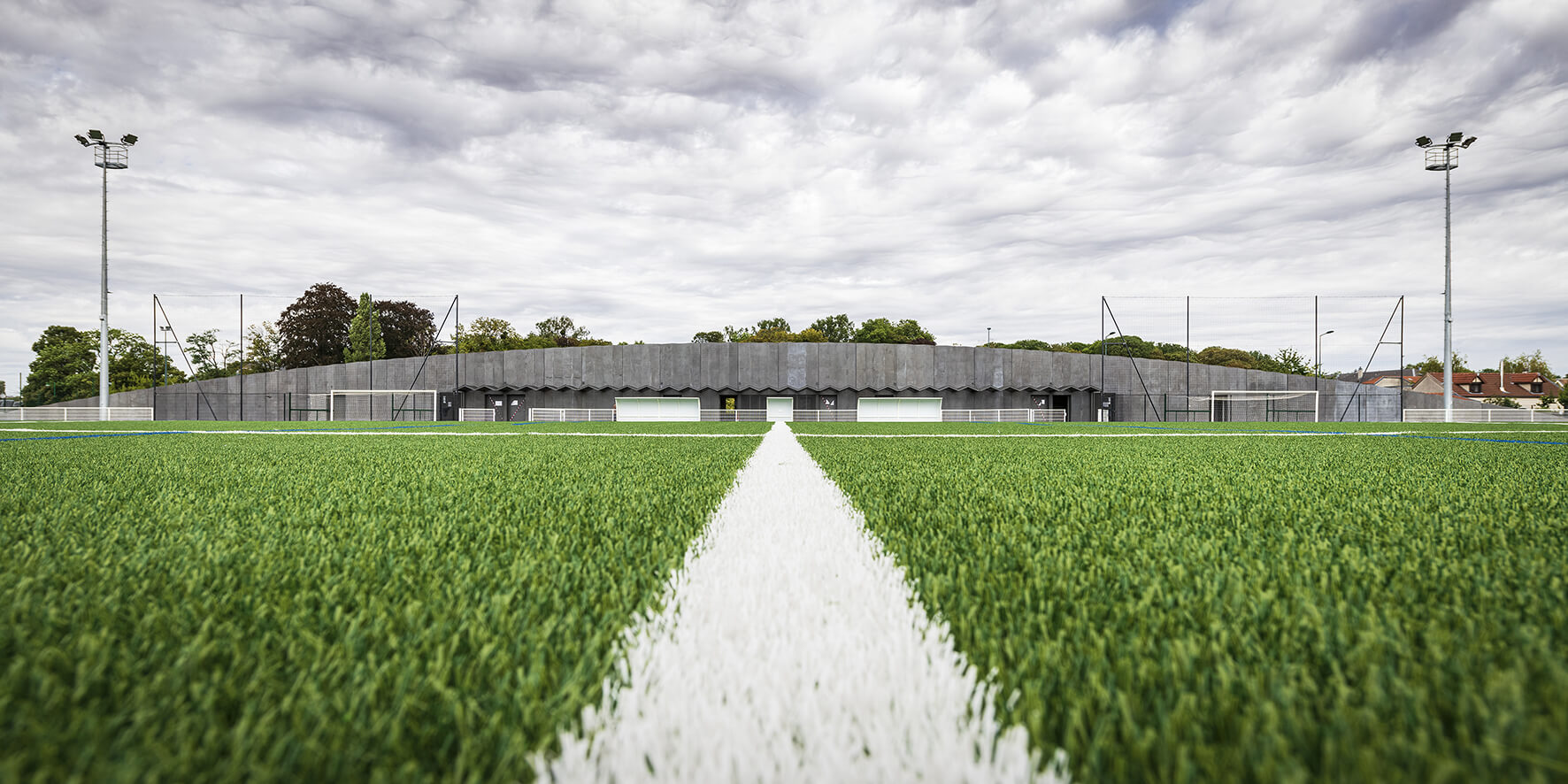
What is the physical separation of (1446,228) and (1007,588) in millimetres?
32053

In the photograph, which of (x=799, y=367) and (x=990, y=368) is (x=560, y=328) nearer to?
(x=799, y=367)

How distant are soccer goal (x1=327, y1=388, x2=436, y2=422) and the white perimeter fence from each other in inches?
74.7

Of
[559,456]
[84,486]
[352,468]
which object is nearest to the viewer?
[84,486]

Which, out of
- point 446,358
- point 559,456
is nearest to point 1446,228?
point 559,456

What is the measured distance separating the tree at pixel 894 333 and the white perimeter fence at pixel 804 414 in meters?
31.8

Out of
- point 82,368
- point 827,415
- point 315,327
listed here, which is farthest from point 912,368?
point 82,368

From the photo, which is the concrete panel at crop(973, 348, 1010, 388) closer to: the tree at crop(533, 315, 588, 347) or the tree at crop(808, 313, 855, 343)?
the tree at crop(808, 313, 855, 343)

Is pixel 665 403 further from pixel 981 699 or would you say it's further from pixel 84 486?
pixel 981 699

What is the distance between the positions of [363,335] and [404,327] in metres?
4.93

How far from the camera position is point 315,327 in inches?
2280

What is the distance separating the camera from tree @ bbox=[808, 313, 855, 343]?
79000mm

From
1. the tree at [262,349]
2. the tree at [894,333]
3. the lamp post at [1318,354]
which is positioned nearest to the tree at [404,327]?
the tree at [262,349]

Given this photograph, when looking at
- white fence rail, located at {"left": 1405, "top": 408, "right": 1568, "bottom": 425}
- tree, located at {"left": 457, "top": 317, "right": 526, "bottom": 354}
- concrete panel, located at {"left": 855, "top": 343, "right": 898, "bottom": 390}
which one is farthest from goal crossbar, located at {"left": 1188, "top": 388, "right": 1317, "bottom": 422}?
tree, located at {"left": 457, "top": 317, "right": 526, "bottom": 354}

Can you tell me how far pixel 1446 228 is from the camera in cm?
2370
